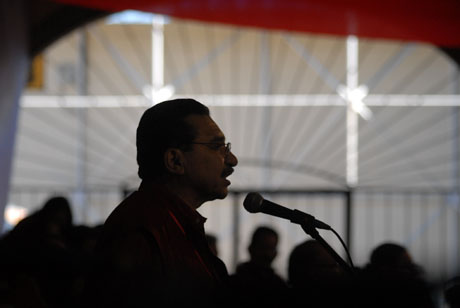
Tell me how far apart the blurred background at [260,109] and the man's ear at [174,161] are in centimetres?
885

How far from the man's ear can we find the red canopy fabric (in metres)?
2.43

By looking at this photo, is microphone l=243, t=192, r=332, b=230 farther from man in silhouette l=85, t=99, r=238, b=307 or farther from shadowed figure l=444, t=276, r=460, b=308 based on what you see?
shadowed figure l=444, t=276, r=460, b=308

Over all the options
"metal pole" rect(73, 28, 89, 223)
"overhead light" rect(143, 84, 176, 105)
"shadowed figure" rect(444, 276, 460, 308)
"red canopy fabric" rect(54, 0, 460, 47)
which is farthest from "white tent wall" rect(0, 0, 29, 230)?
"metal pole" rect(73, 28, 89, 223)

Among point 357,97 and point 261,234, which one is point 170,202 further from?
point 357,97

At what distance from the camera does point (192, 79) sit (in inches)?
415

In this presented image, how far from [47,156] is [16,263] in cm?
1008

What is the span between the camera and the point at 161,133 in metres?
1.23

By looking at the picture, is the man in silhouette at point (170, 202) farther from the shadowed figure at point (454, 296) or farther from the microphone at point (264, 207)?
the shadowed figure at point (454, 296)

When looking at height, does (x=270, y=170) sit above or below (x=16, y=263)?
above

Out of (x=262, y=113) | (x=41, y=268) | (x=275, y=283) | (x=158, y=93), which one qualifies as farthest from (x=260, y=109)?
(x=275, y=283)

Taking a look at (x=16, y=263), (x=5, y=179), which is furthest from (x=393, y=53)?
(x=16, y=263)

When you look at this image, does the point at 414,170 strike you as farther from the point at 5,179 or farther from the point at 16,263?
the point at 16,263

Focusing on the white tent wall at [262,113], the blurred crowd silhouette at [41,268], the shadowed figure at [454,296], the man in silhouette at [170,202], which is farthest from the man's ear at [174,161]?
the white tent wall at [262,113]

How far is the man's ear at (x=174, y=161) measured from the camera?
1.22 metres
